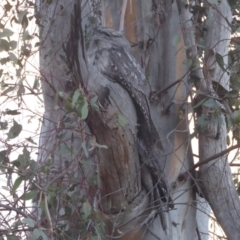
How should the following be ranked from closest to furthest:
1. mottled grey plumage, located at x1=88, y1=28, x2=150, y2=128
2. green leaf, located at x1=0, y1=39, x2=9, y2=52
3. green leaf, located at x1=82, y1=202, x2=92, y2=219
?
green leaf, located at x1=0, y1=39, x2=9, y2=52, green leaf, located at x1=82, y1=202, x2=92, y2=219, mottled grey plumage, located at x1=88, y1=28, x2=150, y2=128

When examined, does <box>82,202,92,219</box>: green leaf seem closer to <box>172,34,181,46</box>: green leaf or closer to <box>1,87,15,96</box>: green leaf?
<box>1,87,15,96</box>: green leaf

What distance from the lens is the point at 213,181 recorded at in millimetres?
2270

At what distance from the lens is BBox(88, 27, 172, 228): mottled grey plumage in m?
2.04

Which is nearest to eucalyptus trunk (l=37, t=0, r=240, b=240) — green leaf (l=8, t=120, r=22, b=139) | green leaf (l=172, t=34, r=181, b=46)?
green leaf (l=172, t=34, r=181, b=46)

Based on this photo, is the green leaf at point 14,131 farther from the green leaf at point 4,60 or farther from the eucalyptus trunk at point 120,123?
the green leaf at point 4,60

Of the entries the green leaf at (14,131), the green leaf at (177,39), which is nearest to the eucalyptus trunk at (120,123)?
the green leaf at (177,39)

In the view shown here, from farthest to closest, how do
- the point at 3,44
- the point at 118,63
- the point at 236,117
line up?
the point at 236,117 < the point at 118,63 < the point at 3,44

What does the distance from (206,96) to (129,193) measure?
0.46 meters

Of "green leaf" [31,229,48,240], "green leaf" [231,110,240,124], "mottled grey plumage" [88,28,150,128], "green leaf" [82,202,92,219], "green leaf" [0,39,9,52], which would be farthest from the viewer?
"green leaf" [231,110,240,124]

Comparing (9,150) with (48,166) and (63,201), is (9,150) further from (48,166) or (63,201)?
(63,201)

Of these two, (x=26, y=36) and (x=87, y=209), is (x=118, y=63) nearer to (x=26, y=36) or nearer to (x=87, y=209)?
(x=26, y=36)

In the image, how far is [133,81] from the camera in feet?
6.79

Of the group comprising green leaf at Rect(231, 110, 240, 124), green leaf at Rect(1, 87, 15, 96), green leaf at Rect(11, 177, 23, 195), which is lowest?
green leaf at Rect(11, 177, 23, 195)

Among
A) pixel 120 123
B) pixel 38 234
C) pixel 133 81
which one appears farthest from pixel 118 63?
pixel 38 234
